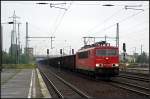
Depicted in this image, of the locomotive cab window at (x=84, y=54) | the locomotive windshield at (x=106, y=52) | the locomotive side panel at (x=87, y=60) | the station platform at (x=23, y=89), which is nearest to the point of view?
the station platform at (x=23, y=89)

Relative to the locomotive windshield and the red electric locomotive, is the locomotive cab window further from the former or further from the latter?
the locomotive windshield

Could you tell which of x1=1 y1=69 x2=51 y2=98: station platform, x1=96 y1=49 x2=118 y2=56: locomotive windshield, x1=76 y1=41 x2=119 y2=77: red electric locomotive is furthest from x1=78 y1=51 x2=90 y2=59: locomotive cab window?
x1=1 y1=69 x2=51 y2=98: station platform

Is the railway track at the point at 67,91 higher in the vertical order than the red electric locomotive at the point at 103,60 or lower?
lower

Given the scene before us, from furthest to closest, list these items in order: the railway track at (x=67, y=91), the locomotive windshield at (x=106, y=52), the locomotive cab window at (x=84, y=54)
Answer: the locomotive cab window at (x=84, y=54) → the locomotive windshield at (x=106, y=52) → the railway track at (x=67, y=91)

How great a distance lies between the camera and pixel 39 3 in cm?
3083

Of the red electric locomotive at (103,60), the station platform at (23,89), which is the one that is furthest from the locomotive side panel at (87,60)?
the station platform at (23,89)

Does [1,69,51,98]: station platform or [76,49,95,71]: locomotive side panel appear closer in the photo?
[1,69,51,98]: station platform

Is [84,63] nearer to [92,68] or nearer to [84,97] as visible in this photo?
A: [92,68]

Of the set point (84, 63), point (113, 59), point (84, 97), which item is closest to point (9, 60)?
point (84, 63)

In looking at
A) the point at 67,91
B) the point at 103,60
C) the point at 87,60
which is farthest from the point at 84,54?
the point at 67,91

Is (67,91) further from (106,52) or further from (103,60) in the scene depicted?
(106,52)

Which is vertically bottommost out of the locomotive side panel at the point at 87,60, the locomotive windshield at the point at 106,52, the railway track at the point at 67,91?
the railway track at the point at 67,91

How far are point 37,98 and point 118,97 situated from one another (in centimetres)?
385

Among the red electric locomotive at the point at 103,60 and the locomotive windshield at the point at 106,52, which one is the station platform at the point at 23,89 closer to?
the red electric locomotive at the point at 103,60
